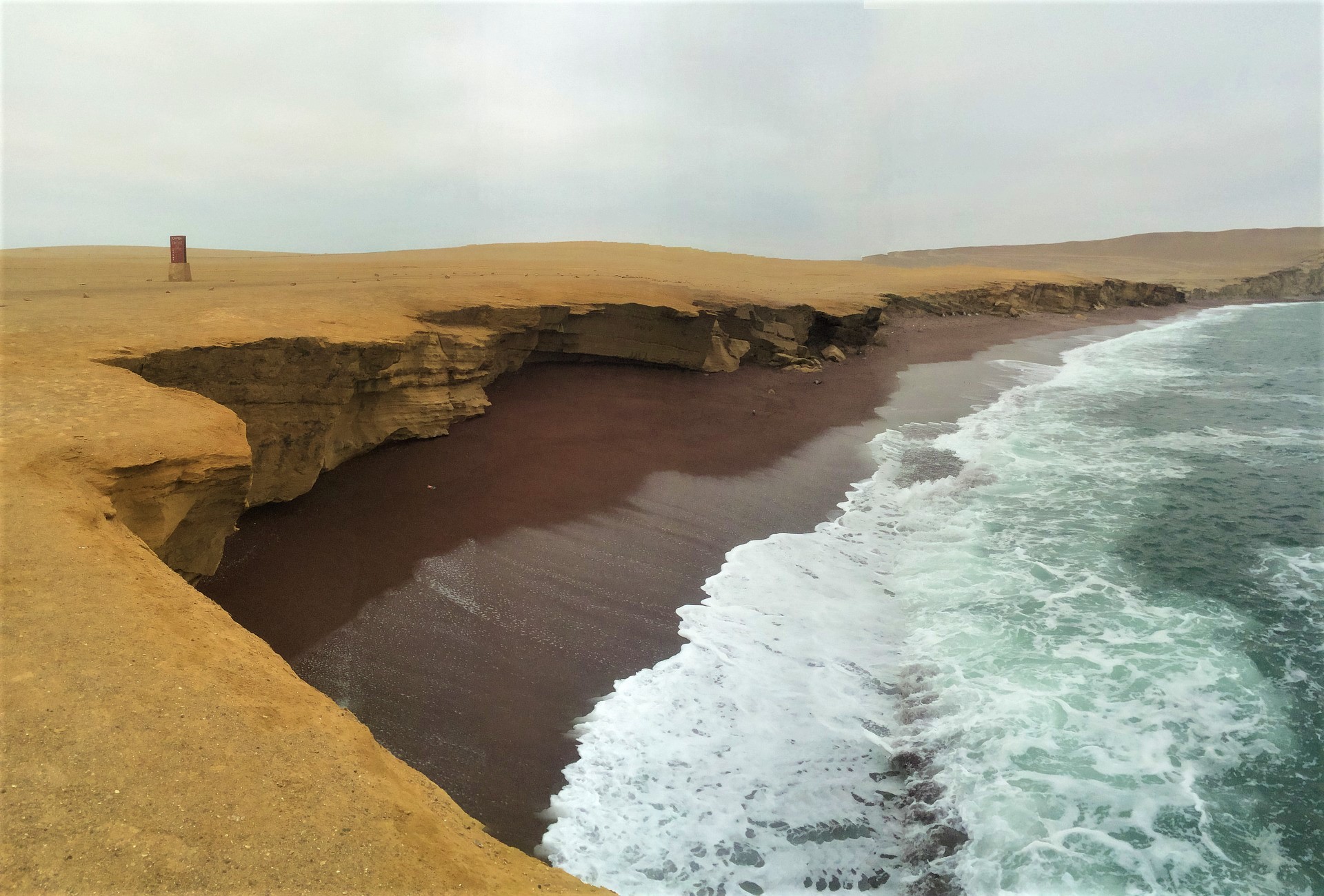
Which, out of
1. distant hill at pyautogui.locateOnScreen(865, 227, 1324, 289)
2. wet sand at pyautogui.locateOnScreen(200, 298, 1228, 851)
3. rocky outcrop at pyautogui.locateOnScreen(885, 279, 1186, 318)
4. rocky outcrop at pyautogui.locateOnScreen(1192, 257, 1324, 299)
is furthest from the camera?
distant hill at pyautogui.locateOnScreen(865, 227, 1324, 289)

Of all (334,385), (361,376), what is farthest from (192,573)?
(361,376)

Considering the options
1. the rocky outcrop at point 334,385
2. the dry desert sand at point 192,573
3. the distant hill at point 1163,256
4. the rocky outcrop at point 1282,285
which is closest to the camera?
the dry desert sand at point 192,573

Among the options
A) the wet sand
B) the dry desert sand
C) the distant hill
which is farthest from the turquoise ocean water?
the distant hill

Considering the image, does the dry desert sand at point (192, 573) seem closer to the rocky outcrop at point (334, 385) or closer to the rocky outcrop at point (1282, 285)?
the rocky outcrop at point (334, 385)

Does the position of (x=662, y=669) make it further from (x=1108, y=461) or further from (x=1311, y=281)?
(x=1311, y=281)

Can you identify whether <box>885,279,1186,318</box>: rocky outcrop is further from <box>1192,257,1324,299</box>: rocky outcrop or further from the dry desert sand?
the dry desert sand

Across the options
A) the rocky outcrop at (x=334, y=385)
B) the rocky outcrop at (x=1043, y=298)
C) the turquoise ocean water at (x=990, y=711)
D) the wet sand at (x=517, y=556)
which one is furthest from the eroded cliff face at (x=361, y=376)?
the rocky outcrop at (x=1043, y=298)

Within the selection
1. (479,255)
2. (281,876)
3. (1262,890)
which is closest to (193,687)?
(281,876)
